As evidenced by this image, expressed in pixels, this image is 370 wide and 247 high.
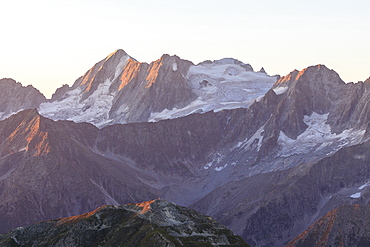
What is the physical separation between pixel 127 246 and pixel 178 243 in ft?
35.5

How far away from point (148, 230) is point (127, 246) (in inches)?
209

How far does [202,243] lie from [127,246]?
48.3ft

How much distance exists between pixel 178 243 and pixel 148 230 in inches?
340

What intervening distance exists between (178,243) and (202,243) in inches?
301

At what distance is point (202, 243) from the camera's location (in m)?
200

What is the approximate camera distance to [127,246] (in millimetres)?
198000

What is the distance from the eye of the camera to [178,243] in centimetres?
19388

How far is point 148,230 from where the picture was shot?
19988 centimetres
